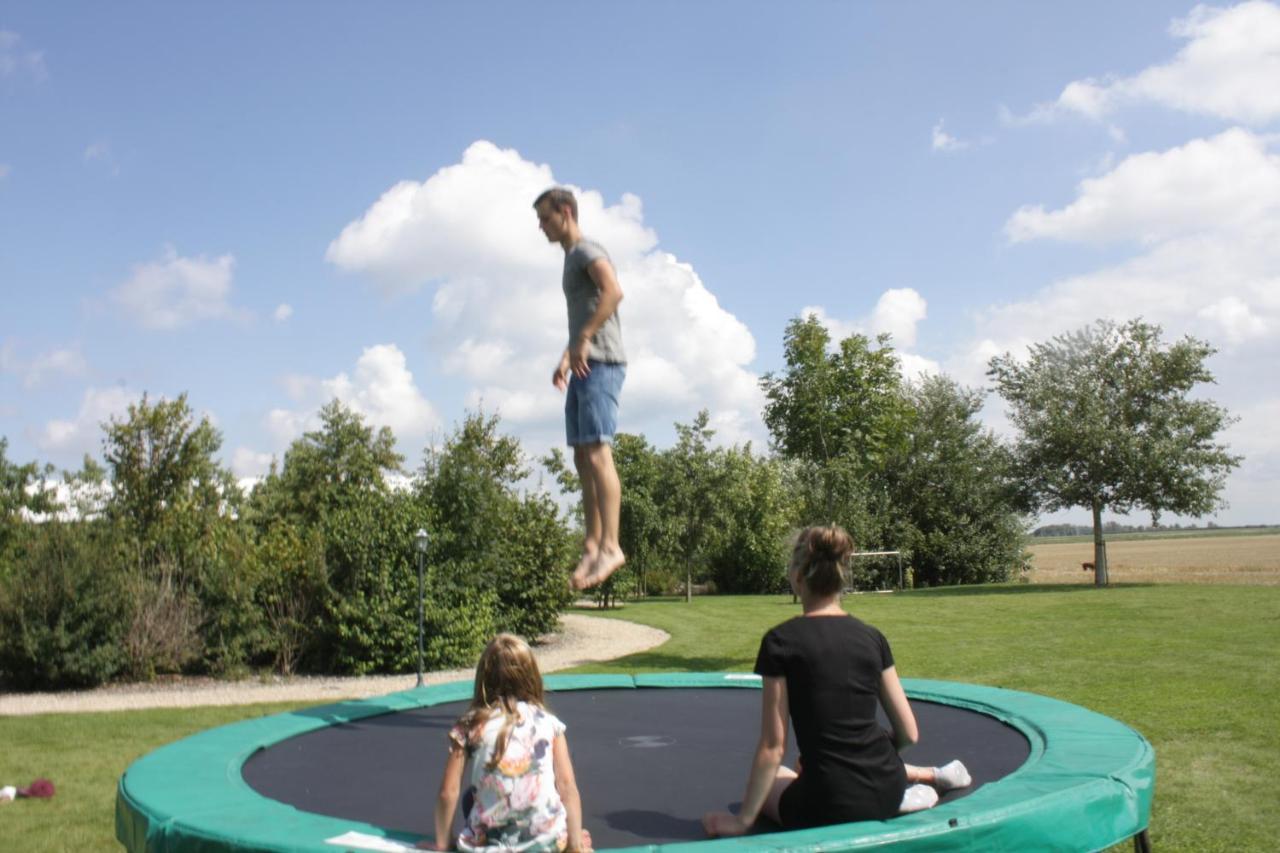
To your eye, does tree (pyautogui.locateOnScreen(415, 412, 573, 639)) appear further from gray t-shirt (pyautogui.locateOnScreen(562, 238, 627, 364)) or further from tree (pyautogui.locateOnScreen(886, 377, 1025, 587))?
tree (pyautogui.locateOnScreen(886, 377, 1025, 587))

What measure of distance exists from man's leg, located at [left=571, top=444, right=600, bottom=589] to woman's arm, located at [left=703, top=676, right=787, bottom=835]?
0.96 meters

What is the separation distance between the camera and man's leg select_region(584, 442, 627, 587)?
284 cm

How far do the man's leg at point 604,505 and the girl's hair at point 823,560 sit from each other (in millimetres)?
919

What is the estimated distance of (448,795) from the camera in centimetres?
188

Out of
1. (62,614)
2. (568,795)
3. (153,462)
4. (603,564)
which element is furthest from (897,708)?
(153,462)

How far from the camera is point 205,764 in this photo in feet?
8.88

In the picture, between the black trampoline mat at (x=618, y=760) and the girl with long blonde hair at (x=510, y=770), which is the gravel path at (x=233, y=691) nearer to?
the black trampoline mat at (x=618, y=760)

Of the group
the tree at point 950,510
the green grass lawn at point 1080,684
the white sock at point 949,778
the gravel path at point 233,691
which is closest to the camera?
the white sock at point 949,778

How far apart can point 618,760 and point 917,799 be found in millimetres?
1100

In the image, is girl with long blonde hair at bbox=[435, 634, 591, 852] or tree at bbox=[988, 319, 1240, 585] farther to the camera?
tree at bbox=[988, 319, 1240, 585]

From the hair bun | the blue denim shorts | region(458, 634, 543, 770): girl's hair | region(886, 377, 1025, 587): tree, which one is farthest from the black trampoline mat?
region(886, 377, 1025, 587): tree

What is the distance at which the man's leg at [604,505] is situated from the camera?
9.32ft

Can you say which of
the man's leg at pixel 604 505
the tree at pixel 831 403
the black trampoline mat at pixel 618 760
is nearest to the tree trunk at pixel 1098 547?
the tree at pixel 831 403

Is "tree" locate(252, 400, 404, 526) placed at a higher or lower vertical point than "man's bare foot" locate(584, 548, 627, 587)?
higher
